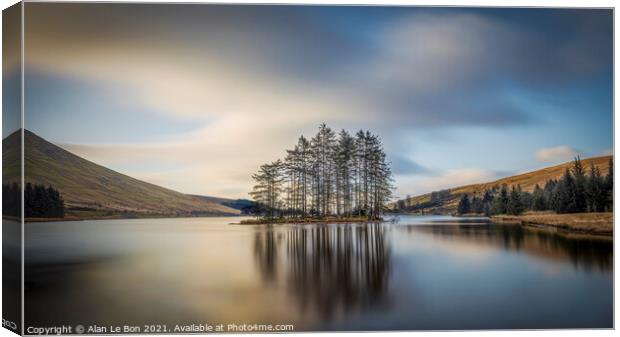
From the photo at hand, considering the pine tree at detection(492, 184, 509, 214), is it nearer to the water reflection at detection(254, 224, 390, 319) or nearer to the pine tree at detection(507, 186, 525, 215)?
the pine tree at detection(507, 186, 525, 215)

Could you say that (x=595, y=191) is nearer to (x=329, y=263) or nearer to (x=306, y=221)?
(x=329, y=263)

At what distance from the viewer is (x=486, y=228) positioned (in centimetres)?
1002

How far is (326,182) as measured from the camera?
32.4ft

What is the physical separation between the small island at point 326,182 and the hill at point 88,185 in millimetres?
908

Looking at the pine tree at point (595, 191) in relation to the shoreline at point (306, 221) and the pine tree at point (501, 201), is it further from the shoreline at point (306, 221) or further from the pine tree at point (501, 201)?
the shoreline at point (306, 221)

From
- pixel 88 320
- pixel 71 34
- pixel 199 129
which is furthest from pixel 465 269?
pixel 71 34

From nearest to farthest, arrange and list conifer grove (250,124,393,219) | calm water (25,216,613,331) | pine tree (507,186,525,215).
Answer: calm water (25,216,613,331)
conifer grove (250,124,393,219)
pine tree (507,186,525,215)

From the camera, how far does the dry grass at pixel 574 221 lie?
820cm

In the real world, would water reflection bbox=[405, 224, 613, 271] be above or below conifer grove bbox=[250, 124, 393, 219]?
below

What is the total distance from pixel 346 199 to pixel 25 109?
5.98 meters

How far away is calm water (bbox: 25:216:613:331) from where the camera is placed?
7.25 metres

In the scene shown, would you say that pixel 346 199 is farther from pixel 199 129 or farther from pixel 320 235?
pixel 199 129

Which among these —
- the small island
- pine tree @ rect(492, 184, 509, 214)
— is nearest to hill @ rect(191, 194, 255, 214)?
the small island

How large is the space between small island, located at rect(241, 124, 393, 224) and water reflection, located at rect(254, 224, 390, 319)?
1.02 ft
